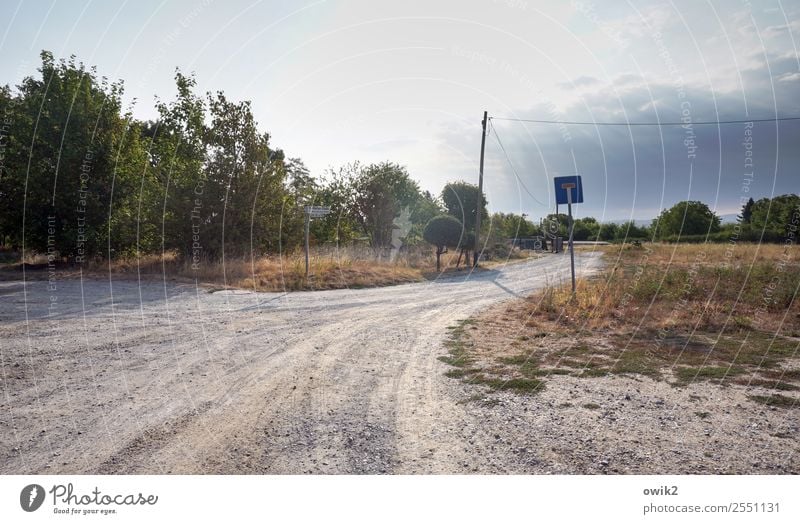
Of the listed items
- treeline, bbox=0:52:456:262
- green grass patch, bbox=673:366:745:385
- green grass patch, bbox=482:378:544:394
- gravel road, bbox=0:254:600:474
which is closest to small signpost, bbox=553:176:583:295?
gravel road, bbox=0:254:600:474

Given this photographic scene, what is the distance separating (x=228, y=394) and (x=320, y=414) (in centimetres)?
136

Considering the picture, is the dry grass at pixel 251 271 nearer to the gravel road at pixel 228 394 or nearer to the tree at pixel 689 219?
the gravel road at pixel 228 394

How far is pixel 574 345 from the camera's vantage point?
27.1 feet

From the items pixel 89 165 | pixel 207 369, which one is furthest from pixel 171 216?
pixel 207 369

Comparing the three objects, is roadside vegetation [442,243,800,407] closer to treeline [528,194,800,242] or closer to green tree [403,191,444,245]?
treeline [528,194,800,242]

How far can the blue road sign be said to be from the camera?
11.9 metres

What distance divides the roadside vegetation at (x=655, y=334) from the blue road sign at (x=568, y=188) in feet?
8.18

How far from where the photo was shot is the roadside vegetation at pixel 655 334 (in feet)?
21.0

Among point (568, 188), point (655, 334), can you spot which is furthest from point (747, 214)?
point (655, 334)

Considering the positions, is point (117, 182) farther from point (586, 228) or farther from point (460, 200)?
point (586, 228)

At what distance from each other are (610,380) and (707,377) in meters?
1.27

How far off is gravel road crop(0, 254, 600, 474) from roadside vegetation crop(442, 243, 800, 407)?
99 centimetres

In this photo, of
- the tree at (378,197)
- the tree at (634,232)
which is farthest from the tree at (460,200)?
the tree at (634,232)
